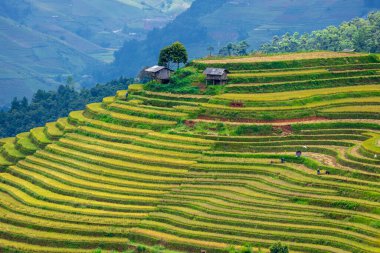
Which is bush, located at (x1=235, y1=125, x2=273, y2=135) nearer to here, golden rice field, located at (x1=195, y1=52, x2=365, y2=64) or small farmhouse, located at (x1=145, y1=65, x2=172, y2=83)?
golden rice field, located at (x1=195, y1=52, x2=365, y2=64)

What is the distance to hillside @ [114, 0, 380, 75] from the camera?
487 feet

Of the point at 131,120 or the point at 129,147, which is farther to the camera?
the point at 131,120

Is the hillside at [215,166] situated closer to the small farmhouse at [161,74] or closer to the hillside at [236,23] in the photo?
the small farmhouse at [161,74]

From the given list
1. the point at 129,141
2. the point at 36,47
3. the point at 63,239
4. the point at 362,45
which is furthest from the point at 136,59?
the point at 63,239

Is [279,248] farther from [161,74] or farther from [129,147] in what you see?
[161,74]

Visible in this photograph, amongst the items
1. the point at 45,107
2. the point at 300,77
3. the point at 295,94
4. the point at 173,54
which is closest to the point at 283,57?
the point at 300,77

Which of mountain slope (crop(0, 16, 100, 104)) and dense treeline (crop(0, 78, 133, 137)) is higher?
mountain slope (crop(0, 16, 100, 104))

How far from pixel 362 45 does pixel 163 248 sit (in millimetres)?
45402

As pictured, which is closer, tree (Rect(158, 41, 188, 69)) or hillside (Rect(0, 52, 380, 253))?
hillside (Rect(0, 52, 380, 253))

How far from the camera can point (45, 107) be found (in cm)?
10362

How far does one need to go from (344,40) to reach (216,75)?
2916 cm

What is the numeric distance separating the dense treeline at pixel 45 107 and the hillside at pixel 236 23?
40736mm

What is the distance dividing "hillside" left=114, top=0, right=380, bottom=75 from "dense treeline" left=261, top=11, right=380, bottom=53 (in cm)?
4266

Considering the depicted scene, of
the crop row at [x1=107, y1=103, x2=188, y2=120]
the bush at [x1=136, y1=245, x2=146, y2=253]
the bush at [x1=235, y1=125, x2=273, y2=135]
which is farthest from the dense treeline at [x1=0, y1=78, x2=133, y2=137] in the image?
the bush at [x1=136, y1=245, x2=146, y2=253]
